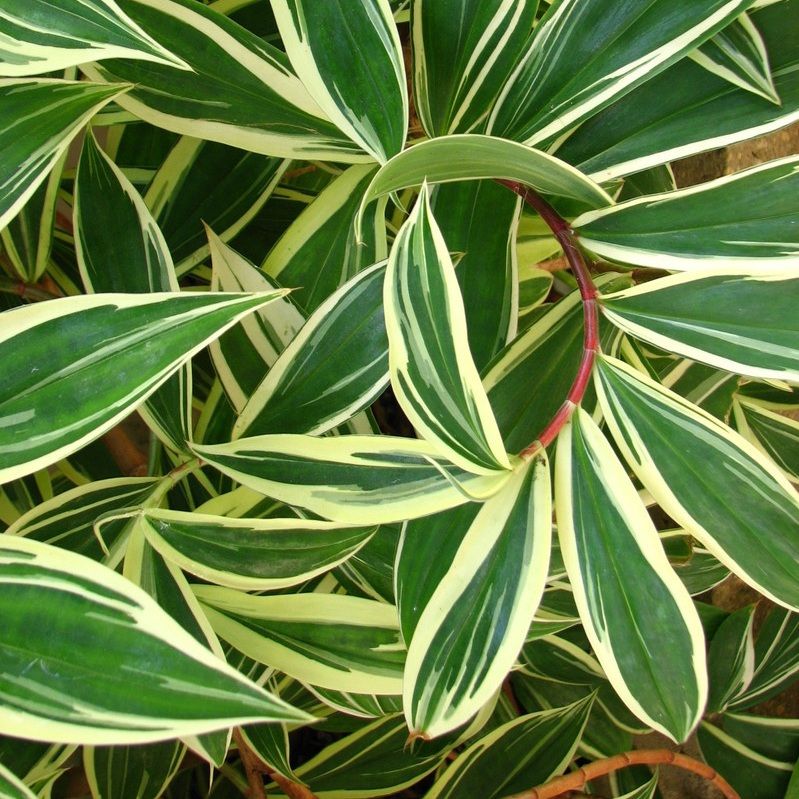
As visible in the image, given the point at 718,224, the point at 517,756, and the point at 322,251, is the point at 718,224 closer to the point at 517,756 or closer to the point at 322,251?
the point at 322,251

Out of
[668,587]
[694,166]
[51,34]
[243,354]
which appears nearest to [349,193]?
[243,354]

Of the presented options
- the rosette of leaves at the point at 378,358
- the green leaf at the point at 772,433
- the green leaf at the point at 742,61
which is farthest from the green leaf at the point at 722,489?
the green leaf at the point at 772,433

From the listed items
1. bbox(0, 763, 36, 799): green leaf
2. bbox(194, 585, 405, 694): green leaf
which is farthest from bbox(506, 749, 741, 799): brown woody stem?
bbox(0, 763, 36, 799): green leaf

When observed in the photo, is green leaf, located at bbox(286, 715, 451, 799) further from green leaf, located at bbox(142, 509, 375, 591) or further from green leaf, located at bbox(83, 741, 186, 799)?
green leaf, located at bbox(142, 509, 375, 591)

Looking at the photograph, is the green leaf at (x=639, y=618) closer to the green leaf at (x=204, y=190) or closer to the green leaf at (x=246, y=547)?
the green leaf at (x=246, y=547)

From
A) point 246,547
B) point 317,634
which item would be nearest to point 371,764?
point 317,634

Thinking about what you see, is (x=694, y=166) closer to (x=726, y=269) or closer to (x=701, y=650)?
(x=726, y=269)
